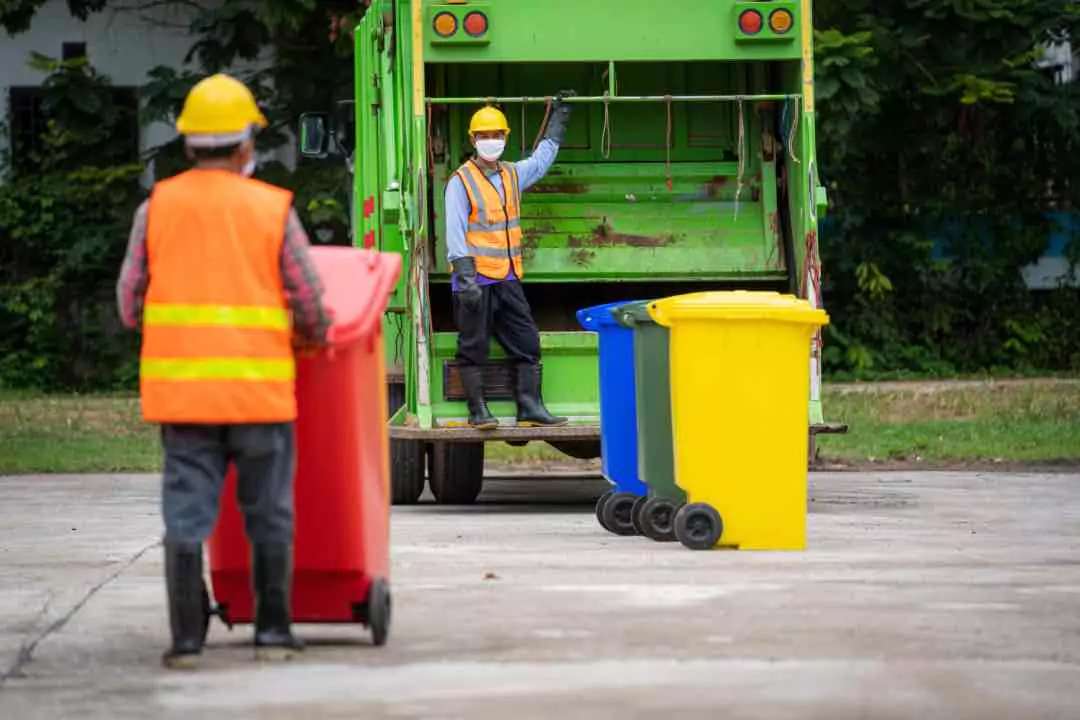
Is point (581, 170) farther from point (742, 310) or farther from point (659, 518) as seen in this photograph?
point (742, 310)

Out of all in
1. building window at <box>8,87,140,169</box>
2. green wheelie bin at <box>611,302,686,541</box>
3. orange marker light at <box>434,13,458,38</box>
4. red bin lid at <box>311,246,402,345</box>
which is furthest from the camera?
building window at <box>8,87,140,169</box>

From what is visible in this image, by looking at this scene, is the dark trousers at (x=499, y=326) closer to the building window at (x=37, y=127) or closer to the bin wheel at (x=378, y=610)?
the bin wheel at (x=378, y=610)

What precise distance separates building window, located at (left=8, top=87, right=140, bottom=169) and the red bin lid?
18.6 metres

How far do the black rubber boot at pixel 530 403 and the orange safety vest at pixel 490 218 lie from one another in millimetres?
478

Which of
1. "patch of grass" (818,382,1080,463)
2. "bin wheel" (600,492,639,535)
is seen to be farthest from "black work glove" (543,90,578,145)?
"patch of grass" (818,382,1080,463)

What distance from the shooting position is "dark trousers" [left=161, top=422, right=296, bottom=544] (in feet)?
20.2

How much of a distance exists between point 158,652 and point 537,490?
25.1 ft

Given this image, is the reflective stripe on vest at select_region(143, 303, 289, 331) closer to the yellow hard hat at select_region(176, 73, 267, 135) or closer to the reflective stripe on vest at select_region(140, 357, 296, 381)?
the reflective stripe on vest at select_region(140, 357, 296, 381)

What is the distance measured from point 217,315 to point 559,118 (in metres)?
6.34

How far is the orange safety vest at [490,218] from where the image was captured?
39.2 feet

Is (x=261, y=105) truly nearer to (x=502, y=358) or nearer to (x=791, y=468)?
(x=502, y=358)

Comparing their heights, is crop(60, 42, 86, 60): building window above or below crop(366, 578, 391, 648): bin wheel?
above

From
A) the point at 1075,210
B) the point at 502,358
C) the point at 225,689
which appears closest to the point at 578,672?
the point at 225,689

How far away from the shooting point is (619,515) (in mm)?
10484
